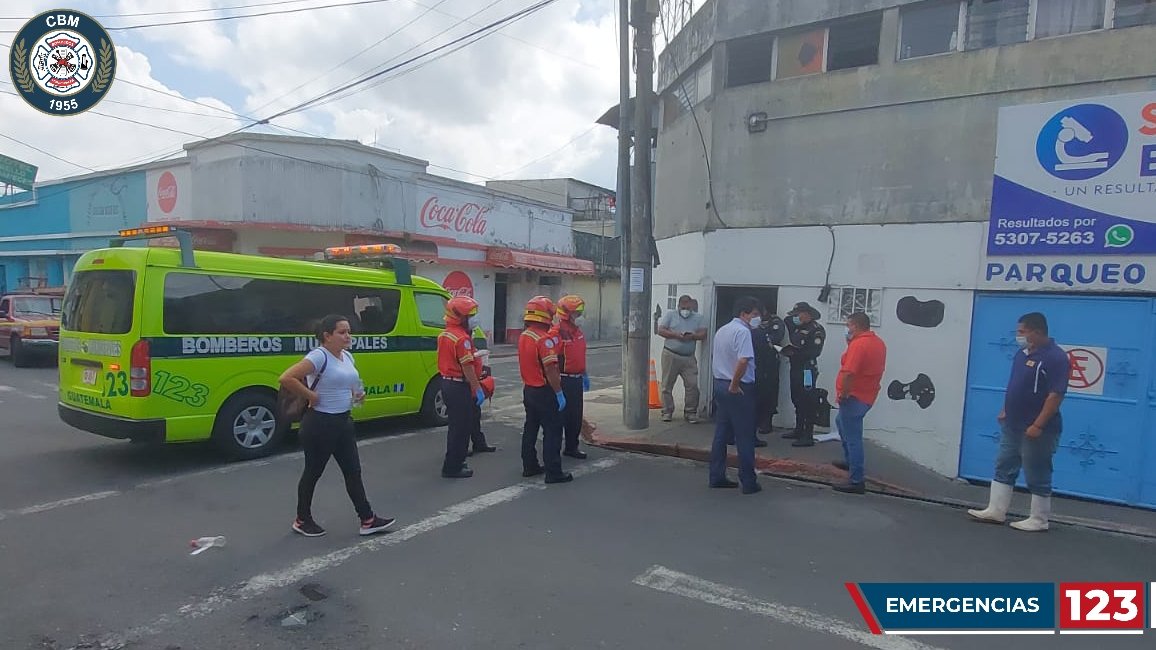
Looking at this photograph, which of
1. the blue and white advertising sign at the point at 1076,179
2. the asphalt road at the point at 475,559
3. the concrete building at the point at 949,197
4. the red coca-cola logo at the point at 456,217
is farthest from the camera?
the red coca-cola logo at the point at 456,217

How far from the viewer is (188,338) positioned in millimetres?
6508

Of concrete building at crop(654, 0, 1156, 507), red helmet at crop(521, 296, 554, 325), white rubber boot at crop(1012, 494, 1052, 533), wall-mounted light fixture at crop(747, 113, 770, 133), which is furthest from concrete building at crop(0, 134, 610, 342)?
white rubber boot at crop(1012, 494, 1052, 533)

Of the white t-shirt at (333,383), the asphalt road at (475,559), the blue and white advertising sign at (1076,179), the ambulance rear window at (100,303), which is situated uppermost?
the blue and white advertising sign at (1076,179)

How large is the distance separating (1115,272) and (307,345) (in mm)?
8083

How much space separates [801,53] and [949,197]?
255 centimetres

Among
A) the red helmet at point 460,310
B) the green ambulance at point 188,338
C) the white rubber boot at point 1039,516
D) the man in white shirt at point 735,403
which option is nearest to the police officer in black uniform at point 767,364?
the man in white shirt at point 735,403

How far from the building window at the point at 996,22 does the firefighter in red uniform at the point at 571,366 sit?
500cm

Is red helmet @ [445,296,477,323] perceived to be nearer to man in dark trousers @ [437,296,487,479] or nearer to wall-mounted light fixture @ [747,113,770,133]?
man in dark trousers @ [437,296,487,479]

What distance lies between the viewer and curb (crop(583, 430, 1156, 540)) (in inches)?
222

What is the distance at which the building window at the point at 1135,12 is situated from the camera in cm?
625

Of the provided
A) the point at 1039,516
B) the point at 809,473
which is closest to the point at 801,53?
the point at 809,473

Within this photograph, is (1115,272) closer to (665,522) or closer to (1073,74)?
(1073,74)

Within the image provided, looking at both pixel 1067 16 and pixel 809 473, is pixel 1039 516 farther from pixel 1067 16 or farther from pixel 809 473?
pixel 1067 16

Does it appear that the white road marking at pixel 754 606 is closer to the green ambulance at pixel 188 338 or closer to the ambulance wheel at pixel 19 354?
the green ambulance at pixel 188 338
